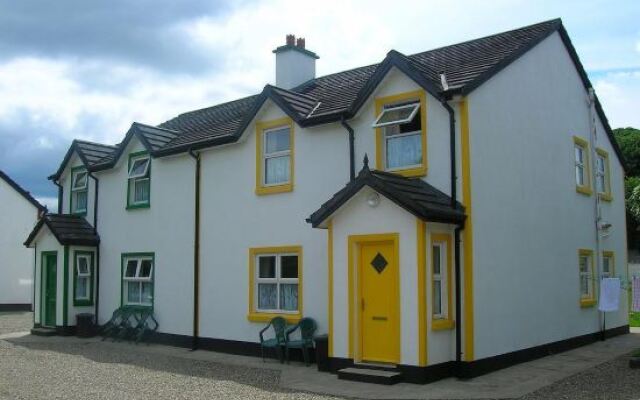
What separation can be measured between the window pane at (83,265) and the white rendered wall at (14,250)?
41.2 feet

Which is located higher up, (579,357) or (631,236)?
(631,236)

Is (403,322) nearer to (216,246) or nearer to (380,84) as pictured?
(380,84)

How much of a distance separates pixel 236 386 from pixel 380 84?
6.49 metres

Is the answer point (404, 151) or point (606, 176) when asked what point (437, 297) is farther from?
point (606, 176)

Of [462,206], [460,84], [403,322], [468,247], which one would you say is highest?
[460,84]

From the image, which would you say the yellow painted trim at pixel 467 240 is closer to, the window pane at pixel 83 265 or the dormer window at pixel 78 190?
the window pane at pixel 83 265

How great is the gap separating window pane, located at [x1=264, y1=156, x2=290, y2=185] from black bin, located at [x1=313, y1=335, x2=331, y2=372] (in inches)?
158

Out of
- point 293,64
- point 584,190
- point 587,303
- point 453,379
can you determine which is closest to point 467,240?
point 453,379

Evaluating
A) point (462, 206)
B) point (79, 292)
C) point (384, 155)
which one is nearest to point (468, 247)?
point (462, 206)

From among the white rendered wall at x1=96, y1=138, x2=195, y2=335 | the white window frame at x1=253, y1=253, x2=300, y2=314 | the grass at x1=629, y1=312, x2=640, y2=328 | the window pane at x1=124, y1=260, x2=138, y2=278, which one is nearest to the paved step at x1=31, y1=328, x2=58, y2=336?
the white rendered wall at x1=96, y1=138, x2=195, y2=335

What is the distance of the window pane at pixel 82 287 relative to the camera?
19.5 m

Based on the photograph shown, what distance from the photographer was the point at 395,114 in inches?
527

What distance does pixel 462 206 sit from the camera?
39.8ft

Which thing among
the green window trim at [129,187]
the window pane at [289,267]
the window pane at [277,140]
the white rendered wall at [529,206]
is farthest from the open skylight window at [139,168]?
the white rendered wall at [529,206]
